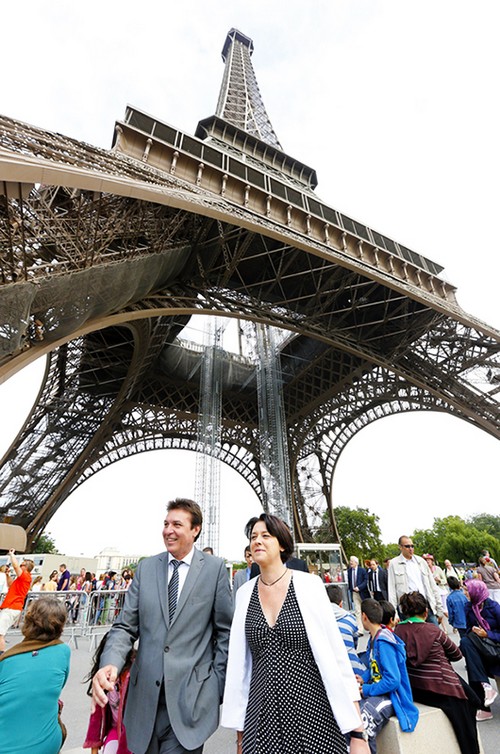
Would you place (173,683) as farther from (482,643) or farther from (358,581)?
(358,581)

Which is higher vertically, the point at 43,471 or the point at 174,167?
the point at 174,167

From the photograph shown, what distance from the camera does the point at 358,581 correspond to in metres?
8.73

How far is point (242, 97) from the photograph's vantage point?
3753 cm

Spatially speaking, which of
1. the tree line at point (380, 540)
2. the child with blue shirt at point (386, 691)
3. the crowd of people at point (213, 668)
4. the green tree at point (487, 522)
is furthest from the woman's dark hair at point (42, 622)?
the green tree at point (487, 522)

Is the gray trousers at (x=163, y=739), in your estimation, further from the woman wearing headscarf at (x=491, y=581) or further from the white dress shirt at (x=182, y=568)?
the woman wearing headscarf at (x=491, y=581)

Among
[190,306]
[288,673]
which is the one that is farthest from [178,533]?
[190,306]

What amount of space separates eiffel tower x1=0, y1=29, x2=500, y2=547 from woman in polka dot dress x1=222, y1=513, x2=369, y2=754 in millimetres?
4741

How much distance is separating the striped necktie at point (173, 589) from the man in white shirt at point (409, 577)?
3.89 meters

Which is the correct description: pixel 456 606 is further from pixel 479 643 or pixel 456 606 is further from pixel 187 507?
pixel 187 507

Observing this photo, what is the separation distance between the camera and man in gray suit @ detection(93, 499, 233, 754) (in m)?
1.78

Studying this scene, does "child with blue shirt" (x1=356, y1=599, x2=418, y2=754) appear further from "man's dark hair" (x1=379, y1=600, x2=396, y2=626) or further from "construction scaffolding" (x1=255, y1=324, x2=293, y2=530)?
"construction scaffolding" (x1=255, y1=324, x2=293, y2=530)

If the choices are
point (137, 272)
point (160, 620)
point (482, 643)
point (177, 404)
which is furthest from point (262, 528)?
point (177, 404)

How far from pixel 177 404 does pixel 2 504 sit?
10.2 metres

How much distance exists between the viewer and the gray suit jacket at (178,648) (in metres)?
1.79
